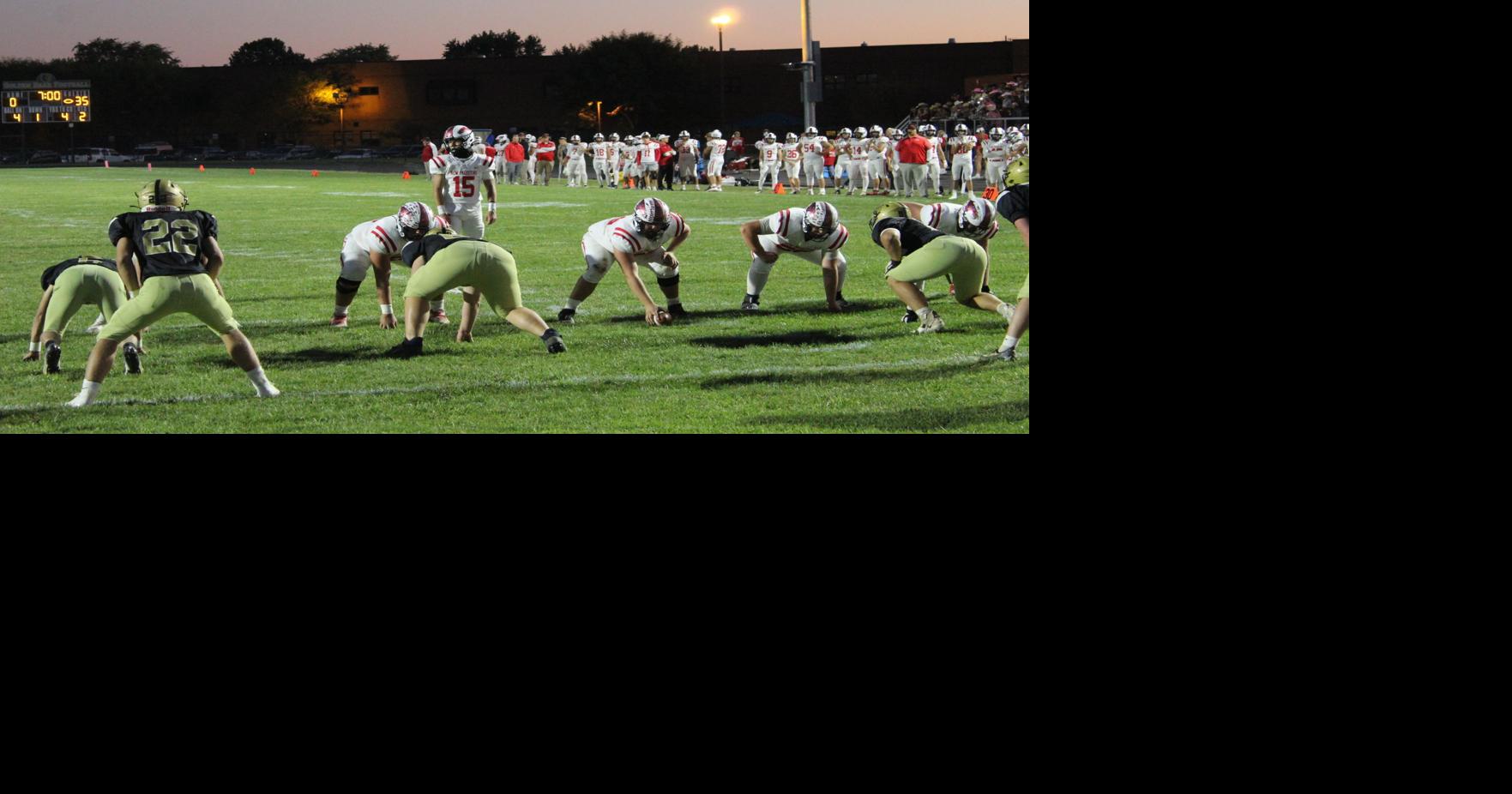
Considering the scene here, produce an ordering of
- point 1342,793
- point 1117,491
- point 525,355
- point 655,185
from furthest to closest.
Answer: point 655,185
point 525,355
point 1117,491
point 1342,793

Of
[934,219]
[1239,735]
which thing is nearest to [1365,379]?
[1239,735]

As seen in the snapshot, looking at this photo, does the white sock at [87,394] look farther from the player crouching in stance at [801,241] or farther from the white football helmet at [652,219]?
the player crouching in stance at [801,241]

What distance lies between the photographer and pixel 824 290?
7.47m

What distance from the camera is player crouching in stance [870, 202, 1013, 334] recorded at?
5.73 meters

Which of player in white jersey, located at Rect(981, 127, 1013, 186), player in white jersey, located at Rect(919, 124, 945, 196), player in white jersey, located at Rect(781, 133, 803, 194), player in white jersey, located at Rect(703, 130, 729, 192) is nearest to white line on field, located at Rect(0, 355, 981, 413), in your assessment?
player in white jersey, located at Rect(981, 127, 1013, 186)

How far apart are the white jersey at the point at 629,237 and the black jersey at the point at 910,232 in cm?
90

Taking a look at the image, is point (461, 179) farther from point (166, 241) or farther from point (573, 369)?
point (166, 241)

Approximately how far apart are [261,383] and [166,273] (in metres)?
0.55

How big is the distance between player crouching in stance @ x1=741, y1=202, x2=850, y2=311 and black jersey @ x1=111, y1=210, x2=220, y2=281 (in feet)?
7.96

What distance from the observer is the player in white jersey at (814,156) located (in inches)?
693

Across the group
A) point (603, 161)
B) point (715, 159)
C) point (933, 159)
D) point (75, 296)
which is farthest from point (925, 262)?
point (603, 161)

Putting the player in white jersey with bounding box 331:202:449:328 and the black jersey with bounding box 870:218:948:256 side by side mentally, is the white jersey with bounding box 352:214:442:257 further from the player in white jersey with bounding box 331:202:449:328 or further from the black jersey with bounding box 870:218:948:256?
the black jersey with bounding box 870:218:948:256

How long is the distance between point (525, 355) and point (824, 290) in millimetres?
2183

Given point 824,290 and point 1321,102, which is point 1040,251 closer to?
point 1321,102
